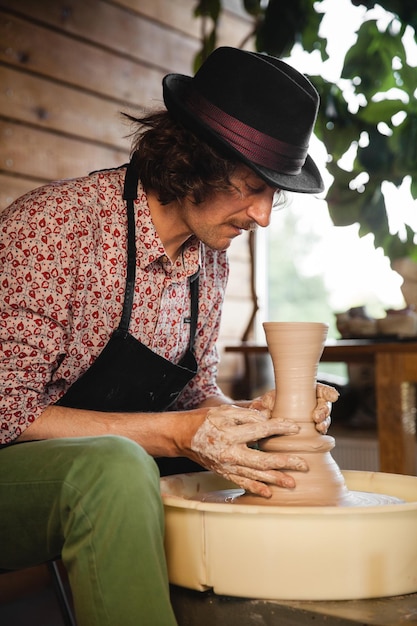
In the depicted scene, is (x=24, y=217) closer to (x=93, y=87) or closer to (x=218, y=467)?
(x=218, y=467)

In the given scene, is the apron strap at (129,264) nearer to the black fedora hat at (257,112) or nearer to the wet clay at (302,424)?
the black fedora hat at (257,112)

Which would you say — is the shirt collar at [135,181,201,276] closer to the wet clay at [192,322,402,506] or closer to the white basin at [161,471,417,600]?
the wet clay at [192,322,402,506]

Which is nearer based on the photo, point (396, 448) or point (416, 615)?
point (416, 615)

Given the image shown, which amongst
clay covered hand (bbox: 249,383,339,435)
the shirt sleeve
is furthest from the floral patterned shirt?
clay covered hand (bbox: 249,383,339,435)

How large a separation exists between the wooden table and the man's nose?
116cm

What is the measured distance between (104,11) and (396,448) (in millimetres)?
1767

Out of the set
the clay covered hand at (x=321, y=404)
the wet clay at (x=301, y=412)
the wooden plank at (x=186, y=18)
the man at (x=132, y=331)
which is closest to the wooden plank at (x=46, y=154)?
the wooden plank at (x=186, y=18)

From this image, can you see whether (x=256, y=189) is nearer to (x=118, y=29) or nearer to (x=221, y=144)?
(x=221, y=144)

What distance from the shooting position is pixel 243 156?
1.40 m

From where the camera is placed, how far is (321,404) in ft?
4.40

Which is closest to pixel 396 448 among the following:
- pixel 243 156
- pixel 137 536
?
pixel 243 156

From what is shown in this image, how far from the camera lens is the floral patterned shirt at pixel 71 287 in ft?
4.53

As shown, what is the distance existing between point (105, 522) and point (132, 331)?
58 centimetres

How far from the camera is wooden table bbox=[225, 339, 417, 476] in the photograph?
249 cm
